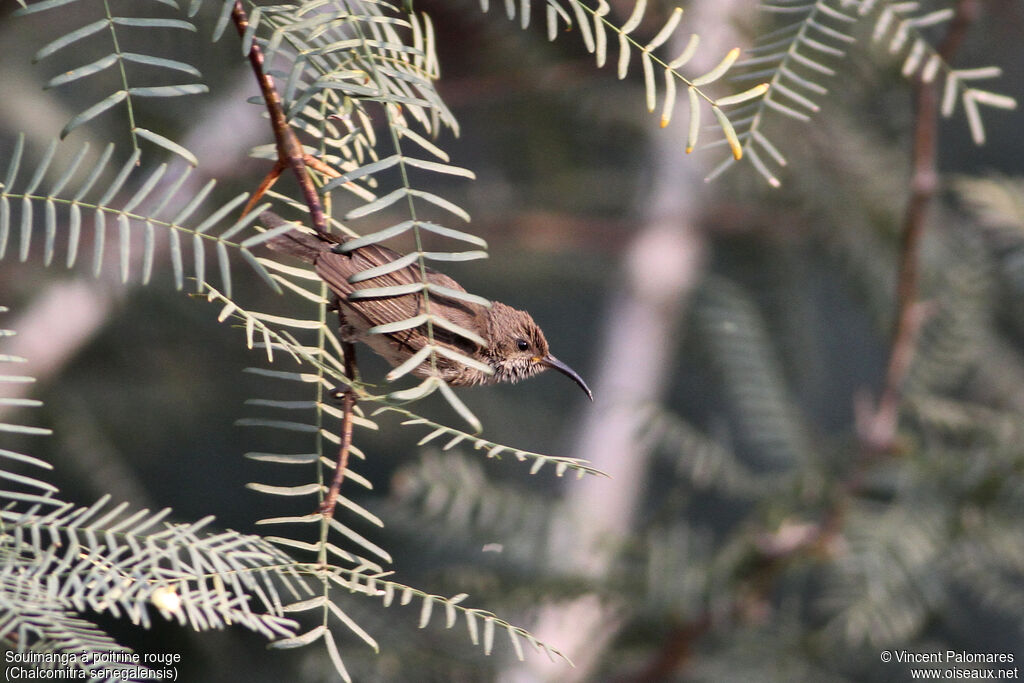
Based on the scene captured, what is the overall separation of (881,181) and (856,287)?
1.01ft

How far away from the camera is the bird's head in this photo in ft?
3.98

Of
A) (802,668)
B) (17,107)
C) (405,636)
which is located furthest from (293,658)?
(17,107)

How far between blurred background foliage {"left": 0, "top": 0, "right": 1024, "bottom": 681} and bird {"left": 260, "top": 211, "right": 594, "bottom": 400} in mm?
581

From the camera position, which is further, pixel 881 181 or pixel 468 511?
pixel 881 181

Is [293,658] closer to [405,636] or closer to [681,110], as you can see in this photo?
[405,636]

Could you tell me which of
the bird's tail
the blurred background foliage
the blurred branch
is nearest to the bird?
the bird's tail

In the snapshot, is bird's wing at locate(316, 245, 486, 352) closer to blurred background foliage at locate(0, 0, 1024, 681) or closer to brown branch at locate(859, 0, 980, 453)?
blurred background foliage at locate(0, 0, 1024, 681)

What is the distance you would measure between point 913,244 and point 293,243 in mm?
1313

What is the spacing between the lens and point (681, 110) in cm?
285

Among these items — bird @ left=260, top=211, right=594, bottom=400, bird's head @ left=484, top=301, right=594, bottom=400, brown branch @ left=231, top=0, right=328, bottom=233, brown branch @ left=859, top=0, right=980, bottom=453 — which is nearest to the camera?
brown branch @ left=231, top=0, right=328, bottom=233

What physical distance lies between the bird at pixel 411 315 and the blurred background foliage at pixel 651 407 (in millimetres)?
581

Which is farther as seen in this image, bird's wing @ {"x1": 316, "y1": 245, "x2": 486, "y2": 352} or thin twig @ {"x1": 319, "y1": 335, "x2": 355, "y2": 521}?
bird's wing @ {"x1": 316, "y1": 245, "x2": 486, "y2": 352}

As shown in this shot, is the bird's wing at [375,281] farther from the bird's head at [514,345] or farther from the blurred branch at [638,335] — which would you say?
the blurred branch at [638,335]

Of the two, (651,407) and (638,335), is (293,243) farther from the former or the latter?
(638,335)
